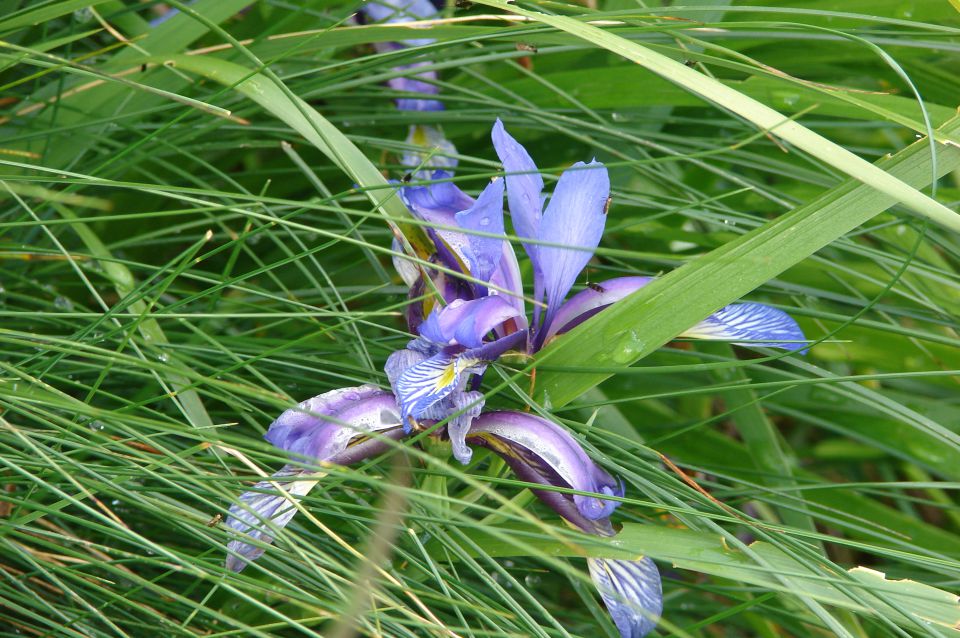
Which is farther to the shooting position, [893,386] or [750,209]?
[893,386]

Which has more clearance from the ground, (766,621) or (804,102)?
(804,102)

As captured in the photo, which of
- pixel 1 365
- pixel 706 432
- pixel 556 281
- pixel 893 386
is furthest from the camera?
pixel 893 386

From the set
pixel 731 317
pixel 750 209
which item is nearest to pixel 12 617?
pixel 731 317

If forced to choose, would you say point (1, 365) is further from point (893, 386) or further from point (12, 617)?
point (893, 386)

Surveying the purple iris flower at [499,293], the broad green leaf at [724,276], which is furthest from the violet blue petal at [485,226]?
the broad green leaf at [724,276]

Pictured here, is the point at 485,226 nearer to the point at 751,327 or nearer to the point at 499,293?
the point at 499,293

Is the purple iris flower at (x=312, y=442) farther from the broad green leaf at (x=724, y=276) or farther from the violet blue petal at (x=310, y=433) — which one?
the broad green leaf at (x=724, y=276)
